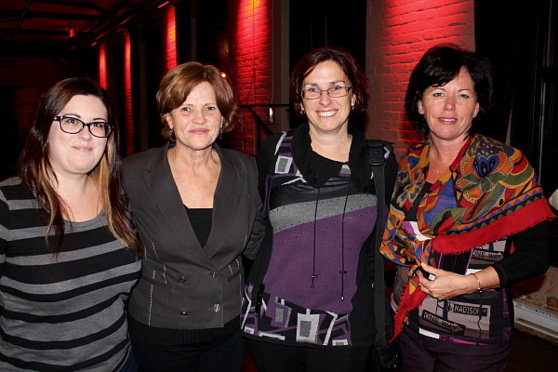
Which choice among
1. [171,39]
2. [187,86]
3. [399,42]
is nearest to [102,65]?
[171,39]

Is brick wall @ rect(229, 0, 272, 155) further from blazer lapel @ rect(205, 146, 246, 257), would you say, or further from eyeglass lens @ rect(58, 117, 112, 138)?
eyeglass lens @ rect(58, 117, 112, 138)

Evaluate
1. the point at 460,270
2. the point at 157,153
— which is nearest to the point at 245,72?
the point at 157,153

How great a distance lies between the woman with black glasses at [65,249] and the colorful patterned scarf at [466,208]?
1053mm

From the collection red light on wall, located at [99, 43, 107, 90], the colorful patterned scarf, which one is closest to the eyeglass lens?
the colorful patterned scarf

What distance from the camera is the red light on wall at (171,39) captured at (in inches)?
424

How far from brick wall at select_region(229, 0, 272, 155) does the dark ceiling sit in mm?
2737

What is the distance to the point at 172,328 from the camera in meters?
1.86

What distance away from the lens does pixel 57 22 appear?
14.3 meters

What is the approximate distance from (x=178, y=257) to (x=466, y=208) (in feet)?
3.74

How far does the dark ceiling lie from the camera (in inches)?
448

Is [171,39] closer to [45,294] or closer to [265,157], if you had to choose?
[265,157]

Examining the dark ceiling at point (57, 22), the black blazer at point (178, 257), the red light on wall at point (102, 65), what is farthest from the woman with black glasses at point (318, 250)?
the red light on wall at point (102, 65)

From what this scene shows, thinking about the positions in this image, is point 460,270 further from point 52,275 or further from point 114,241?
point 52,275

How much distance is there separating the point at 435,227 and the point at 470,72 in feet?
2.09
